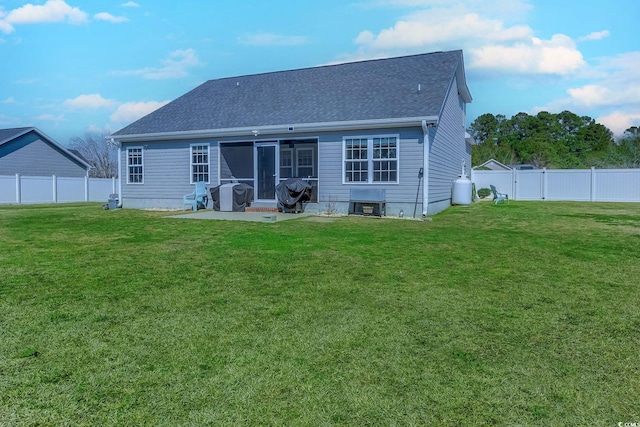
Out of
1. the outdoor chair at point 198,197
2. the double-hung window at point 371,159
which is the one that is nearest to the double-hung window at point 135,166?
the outdoor chair at point 198,197

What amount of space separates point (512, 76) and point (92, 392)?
3137cm

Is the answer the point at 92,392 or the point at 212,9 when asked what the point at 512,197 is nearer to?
the point at 212,9

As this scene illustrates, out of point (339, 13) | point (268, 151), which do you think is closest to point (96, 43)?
point (268, 151)

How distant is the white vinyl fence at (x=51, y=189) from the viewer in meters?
23.9

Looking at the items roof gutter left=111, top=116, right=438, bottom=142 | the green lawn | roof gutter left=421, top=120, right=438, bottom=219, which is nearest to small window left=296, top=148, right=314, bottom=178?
roof gutter left=111, top=116, right=438, bottom=142

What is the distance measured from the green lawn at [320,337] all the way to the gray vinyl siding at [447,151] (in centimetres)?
700

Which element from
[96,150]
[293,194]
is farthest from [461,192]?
[96,150]

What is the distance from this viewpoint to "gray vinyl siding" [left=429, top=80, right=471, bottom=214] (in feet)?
45.4

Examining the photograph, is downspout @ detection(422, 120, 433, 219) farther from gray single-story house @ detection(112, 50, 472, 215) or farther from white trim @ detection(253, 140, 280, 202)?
white trim @ detection(253, 140, 280, 202)

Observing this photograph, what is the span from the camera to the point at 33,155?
30.3m

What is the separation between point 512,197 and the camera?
76.0ft

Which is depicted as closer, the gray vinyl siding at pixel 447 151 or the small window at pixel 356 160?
the small window at pixel 356 160

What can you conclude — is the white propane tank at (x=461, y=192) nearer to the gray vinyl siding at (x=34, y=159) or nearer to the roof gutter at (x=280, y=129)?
the roof gutter at (x=280, y=129)

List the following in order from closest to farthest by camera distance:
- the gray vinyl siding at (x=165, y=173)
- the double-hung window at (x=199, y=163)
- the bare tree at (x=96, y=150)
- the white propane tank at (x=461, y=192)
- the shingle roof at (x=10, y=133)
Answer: the double-hung window at (x=199, y=163)
the gray vinyl siding at (x=165, y=173)
the white propane tank at (x=461, y=192)
the shingle roof at (x=10, y=133)
the bare tree at (x=96, y=150)
